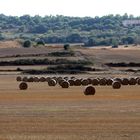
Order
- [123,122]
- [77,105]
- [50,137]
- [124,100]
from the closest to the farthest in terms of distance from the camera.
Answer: [50,137] → [123,122] → [77,105] → [124,100]

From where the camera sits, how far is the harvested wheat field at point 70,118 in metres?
26.6

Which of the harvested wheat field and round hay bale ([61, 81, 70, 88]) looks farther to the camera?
round hay bale ([61, 81, 70, 88])

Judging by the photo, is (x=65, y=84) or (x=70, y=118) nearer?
(x=70, y=118)

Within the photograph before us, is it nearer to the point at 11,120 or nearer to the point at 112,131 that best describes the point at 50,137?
the point at 112,131

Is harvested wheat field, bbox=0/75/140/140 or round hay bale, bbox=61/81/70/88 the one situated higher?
harvested wheat field, bbox=0/75/140/140

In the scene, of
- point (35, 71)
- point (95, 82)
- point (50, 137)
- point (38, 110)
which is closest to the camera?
point (50, 137)

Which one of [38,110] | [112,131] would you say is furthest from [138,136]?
[38,110]

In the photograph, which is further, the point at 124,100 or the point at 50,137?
the point at 124,100

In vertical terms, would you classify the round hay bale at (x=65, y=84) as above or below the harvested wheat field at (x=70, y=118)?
below

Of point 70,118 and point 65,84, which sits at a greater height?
point 70,118

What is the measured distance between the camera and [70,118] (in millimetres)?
31844

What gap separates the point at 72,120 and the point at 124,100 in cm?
1234

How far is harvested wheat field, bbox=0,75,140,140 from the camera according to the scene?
26.6 meters

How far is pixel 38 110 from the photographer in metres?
35.8
